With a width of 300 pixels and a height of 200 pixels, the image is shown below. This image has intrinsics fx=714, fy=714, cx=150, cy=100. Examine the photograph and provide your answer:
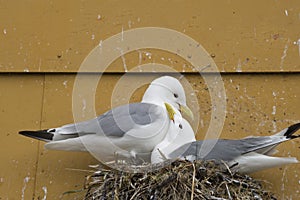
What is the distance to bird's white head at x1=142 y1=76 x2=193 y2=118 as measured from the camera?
2.50 metres

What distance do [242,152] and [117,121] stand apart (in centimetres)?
41

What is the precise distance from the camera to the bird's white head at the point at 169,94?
250 cm

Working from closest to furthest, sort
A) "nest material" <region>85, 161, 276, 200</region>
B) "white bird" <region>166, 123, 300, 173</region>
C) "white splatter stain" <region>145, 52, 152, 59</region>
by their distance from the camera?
"nest material" <region>85, 161, 276, 200</region> < "white bird" <region>166, 123, 300, 173</region> < "white splatter stain" <region>145, 52, 152, 59</region>

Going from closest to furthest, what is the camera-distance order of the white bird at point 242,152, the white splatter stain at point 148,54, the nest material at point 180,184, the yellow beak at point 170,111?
the nest material at point 180,184 → the white bird at point 242,152 → the yellow beak at point 170,111 → the white splatter stain at point 148,54

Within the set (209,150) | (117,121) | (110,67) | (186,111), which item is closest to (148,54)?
(110,67)

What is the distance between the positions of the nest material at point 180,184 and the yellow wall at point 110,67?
288 millimetres

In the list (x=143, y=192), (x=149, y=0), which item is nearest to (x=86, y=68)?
(x=149, y=0)

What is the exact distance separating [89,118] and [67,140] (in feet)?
0.86

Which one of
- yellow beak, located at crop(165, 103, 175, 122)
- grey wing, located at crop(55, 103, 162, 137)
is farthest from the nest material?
yellow beak, located at crop(165, 103, 175, 122)

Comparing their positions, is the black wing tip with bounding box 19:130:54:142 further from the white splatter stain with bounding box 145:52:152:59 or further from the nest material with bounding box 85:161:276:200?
the white splatter stain with bounding box 145:52:152:59

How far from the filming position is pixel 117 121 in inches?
91.3

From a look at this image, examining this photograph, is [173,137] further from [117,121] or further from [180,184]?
[180,184]

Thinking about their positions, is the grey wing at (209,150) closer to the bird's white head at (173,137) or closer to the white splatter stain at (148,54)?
the bird's white head at (173,137)

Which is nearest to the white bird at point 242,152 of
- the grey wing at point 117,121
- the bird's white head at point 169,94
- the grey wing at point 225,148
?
the grey wing at point 225,148
